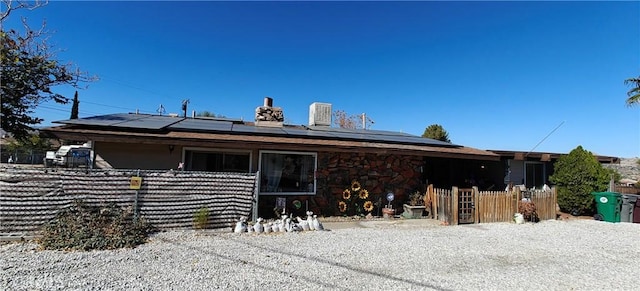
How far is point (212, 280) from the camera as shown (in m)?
3.86

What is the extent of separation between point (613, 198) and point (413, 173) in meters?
6.08

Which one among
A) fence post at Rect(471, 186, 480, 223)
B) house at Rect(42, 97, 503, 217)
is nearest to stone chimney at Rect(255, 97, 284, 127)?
house at Rect(42, 97, 503, 217)

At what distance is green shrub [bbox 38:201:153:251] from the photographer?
4.95 meters

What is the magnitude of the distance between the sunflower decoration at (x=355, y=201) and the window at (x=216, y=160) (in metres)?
2.89

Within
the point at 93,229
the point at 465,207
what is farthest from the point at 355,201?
the point at 93,229

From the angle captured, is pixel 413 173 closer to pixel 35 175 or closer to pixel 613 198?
pixel 613 198

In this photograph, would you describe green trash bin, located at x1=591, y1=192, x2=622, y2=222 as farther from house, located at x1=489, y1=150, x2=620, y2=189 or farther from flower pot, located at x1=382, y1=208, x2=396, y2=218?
flower pot, located at x1=382, y1=208, x2=396, y2=218

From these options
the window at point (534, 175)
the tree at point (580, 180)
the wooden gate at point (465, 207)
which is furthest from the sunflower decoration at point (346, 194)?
the window at point (534, 175)

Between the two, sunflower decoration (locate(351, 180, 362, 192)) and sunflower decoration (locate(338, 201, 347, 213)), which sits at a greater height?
sunflower decoration (locate(351, 180, 362, 192))

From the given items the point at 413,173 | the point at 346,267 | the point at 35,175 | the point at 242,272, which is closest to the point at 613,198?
the point at 413,173

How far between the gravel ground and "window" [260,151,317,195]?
2082 mm

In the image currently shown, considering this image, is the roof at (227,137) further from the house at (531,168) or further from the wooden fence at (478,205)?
the house at (531,168)

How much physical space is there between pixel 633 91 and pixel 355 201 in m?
17.1

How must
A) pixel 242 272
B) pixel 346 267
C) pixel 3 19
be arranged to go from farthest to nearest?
pixel 3 19 < pixel 346 267 < pixel 242 272
